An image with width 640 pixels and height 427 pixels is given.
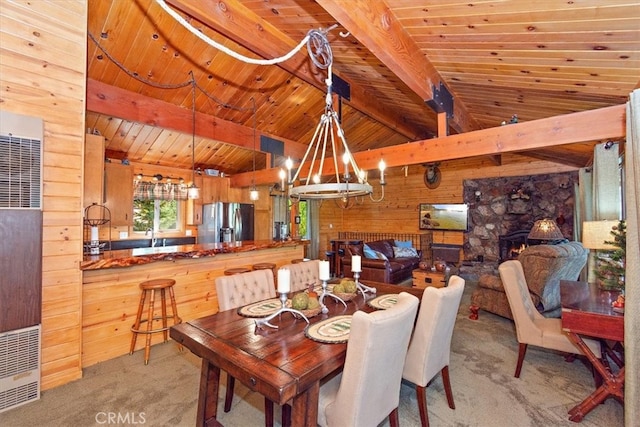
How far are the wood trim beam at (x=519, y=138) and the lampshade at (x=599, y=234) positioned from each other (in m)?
0.82

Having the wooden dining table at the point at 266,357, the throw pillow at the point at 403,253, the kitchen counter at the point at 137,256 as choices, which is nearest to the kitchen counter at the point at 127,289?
the kitchen counter at the point at 137,256

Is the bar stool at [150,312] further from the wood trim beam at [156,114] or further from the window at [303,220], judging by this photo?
the window at [303,220]

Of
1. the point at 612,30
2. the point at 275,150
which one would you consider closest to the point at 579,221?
the point at 612,30

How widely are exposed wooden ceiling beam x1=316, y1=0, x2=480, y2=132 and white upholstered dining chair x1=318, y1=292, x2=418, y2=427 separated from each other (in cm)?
176

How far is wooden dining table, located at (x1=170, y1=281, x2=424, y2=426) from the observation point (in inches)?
49.4

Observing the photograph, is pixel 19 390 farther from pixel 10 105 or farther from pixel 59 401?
pixel 10 105

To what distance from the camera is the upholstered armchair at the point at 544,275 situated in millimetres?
3508

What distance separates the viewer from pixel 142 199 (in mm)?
5676

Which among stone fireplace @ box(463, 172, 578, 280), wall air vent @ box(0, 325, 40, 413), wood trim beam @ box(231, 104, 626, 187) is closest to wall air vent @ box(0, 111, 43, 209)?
wall air vent @ box(0, 325, 40, 413)

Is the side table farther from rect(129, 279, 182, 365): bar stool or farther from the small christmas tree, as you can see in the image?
rect(129, 279, 182, 365): bar stool

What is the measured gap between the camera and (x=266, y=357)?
4.64ft

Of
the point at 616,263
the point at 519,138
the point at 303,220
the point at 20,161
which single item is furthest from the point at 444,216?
the point at 20,161

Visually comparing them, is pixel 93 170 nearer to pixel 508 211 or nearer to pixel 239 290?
pixel 239 290

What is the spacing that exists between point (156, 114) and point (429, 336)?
4.11m
